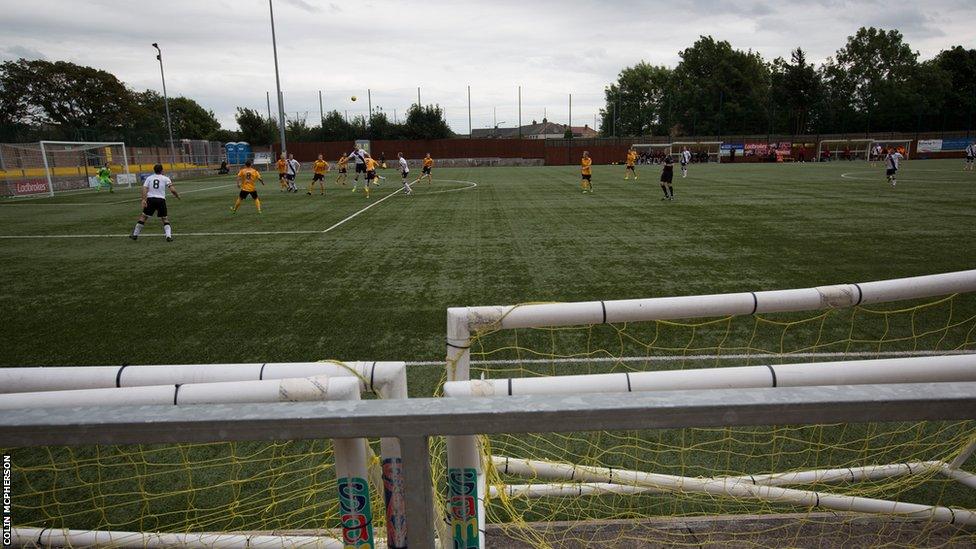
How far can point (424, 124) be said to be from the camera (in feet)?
214

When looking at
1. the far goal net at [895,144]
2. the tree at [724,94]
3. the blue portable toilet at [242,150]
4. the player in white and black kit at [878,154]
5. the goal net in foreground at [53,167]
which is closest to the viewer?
the goal net in foreground at [53,167]

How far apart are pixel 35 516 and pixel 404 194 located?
22.5 metres

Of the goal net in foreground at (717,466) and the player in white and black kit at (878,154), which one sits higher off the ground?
the player in white and black kit at (878,154)

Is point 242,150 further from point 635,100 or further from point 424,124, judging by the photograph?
point 635,100

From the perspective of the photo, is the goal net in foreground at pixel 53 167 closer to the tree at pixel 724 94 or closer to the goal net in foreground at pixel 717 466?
the goal net in foreground at pixel 717 466

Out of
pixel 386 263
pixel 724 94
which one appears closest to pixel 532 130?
pixel 724 94

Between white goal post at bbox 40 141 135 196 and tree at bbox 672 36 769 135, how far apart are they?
5964cm

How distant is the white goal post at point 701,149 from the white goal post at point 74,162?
4797 centimetres

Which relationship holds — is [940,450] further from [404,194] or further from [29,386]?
[404,194]

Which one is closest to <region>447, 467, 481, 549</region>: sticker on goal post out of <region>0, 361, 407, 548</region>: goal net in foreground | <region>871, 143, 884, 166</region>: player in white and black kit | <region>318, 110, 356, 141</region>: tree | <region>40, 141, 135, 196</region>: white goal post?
<region>0, 361, 407, 548</region>: goal net in foreground

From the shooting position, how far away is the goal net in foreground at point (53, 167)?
92.5 feet

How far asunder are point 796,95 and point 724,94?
8.17m

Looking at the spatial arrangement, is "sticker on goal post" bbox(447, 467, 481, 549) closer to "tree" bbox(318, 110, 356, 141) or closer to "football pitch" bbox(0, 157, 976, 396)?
"football pitch" bbox(0, 157, 976, 396)

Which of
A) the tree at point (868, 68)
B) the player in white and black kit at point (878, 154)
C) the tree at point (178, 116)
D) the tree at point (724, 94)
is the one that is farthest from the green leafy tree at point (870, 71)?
the tree at point (178, 116)
